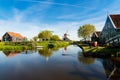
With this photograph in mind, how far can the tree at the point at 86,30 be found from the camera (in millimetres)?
95944

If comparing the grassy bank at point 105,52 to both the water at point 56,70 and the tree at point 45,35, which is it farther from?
the tree at point 45,35

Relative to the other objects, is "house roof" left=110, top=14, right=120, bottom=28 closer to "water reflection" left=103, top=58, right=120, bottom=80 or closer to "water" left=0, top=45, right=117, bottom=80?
"water" left=0, top=45, right=117, bottom=80

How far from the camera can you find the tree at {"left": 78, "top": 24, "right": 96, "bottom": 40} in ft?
315

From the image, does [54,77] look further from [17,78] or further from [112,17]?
[112,17]

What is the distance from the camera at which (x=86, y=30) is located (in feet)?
318

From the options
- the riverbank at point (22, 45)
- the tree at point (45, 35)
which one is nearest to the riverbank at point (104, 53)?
the riverbank at point (22, 45)

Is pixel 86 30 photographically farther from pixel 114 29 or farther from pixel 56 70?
pixel 56 70

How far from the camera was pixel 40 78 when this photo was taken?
46.5ft

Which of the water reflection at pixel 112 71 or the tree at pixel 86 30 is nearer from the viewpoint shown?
the water reflection at pixel 112 71

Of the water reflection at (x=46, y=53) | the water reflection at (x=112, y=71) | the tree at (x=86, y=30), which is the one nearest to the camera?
the water reflection at (x=112, y=71)

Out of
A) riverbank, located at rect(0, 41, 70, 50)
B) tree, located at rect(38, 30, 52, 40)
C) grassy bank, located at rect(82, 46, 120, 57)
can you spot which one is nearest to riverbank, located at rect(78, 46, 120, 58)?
grassy bank, located at rect(82, 46, 120, 57)

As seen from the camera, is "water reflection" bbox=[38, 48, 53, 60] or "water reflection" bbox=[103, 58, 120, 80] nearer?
"water reflection" bbox=[103, 58, 120, 80]

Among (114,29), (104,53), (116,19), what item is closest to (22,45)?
(114,29)

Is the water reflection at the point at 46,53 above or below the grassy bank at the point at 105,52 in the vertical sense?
below
